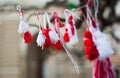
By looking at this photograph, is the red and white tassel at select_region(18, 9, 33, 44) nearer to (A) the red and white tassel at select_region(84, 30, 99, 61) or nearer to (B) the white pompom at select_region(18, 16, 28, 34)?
(B) the white pompom at select_region(18, 16, 28, 34)


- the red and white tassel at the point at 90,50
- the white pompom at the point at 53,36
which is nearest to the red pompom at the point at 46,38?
the white pompom at the point at 53,36

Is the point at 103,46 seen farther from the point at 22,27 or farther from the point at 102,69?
the point at 22,27

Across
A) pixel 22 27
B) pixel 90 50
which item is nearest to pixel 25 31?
pixel 22 27

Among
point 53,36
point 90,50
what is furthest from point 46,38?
point 90,50

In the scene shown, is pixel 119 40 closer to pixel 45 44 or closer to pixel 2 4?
pixel 2 4

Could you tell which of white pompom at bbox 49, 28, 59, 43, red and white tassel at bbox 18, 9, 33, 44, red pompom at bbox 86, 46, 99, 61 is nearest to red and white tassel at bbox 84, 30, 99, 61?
red pompom at bbox 86, 46, 99, 61

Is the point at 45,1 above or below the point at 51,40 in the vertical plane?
above

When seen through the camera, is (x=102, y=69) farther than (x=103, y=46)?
Yes

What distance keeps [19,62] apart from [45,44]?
564 centimetres

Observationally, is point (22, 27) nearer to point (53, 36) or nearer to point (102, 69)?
point (53, 36)

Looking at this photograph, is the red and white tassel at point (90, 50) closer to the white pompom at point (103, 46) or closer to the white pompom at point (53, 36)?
the white pompom at point (103, 46)

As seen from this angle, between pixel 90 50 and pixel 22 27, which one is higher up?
pixel 22 27

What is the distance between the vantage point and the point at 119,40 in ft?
Answer: 12.6

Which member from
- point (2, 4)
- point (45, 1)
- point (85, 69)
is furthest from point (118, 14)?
point (85, 69)
